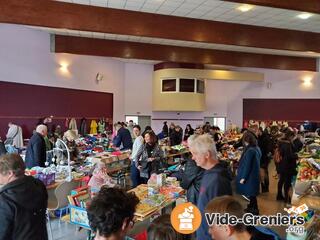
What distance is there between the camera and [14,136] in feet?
24.9

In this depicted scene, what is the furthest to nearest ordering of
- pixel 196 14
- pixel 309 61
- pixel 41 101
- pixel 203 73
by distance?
pixel 203 73
pixel 309 61
pixel 41 101
pixel 196 14

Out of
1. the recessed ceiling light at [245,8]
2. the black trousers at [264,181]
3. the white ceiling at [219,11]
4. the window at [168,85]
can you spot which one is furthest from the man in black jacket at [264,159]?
the window at [168,85]

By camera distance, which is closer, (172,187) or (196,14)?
(172,187)

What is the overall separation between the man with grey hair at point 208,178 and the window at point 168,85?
1111cm

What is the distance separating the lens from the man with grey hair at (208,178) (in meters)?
2.17

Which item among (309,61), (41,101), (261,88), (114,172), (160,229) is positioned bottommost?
(114,172)

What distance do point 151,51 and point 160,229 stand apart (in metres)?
8.54

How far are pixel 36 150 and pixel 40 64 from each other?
14.4ft

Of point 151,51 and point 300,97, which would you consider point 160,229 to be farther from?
point 300,97

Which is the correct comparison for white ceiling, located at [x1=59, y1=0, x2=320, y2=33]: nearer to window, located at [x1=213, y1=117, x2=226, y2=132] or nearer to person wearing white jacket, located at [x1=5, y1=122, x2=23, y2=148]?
person wearing white jacket, located at [x1=5, y1=122, x2=23, y2=148]

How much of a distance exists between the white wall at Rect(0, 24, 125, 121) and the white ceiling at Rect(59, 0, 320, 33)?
3.12 meters

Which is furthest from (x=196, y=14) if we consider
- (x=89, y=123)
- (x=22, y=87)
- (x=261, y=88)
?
(x=261, y=88)

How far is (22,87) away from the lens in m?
8.30

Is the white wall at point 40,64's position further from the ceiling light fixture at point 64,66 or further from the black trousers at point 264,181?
the black trousers at point 264,181
